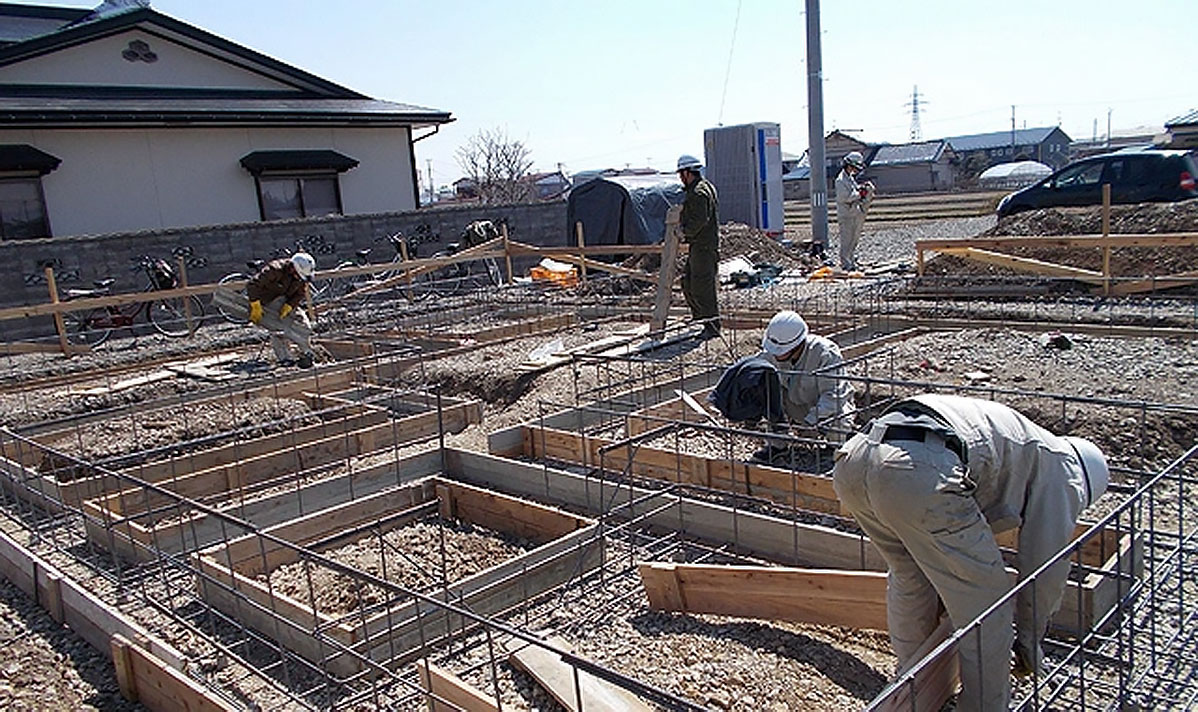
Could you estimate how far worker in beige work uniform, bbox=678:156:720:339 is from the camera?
33.7 ft

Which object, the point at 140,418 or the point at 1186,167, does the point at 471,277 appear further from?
the point at 1186,167

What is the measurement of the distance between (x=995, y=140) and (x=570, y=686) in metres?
63.9

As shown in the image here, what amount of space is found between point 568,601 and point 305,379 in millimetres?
5201

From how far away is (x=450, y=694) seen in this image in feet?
12.5

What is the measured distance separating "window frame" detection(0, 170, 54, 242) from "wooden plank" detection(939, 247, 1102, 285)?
14531 millimetres

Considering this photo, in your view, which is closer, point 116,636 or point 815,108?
point 116,636

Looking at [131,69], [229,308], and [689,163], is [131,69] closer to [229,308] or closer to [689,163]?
[229,308]

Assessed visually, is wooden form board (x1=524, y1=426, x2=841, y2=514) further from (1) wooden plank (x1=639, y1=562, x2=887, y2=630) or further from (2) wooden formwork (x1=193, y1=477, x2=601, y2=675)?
(1) wooden plank (x1=639, y1=562, x2=887, y2=630)

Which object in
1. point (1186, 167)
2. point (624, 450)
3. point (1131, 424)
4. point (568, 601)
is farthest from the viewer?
point (1186, 167)

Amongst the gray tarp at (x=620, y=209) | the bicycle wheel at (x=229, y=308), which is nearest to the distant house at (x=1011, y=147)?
the gray tarp at (x=620, y=209)

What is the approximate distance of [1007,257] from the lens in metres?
12.1

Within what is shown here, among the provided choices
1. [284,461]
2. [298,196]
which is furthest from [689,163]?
[298,196]

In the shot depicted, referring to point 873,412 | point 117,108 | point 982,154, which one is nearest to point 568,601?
point 873,412

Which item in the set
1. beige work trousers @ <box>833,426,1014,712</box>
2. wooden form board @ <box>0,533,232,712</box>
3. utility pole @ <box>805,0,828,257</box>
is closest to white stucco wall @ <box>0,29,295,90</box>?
utility pole @ <box>805,0,828,257</box>
